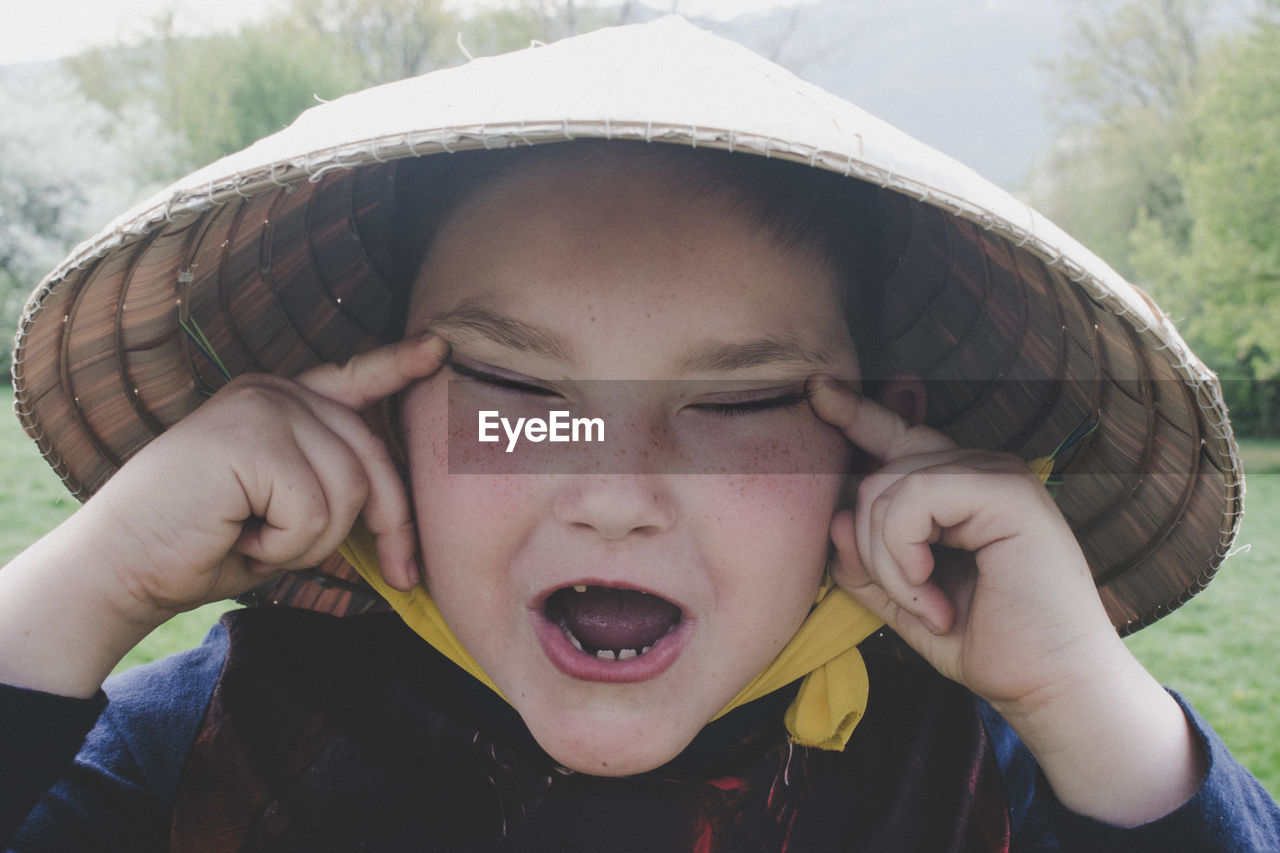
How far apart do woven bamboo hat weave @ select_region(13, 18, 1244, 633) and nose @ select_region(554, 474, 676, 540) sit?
388 millimetres

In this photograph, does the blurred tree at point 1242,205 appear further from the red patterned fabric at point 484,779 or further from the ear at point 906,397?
the red patterned fabric at point 484,779

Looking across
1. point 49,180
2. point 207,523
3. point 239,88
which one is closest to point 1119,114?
point 239,88

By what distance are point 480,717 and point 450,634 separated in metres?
0.15

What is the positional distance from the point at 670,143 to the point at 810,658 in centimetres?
66

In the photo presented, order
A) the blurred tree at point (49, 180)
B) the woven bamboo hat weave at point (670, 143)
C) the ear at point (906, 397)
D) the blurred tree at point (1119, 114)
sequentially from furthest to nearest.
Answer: the blurred tree at point (1119, 114) < the blurred tree at point (49, 180) < the ear at point (906, 397) < the woven bamboo hat weave at point (670, 143)

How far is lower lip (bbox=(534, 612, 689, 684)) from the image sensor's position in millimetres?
1076

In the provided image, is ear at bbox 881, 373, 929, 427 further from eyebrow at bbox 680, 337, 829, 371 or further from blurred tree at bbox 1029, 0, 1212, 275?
blurred tree at bbox 1029, 0, 1212, 275

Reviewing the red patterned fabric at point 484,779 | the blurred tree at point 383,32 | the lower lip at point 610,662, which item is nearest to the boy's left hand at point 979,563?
the red patterned fabric at point 484,779

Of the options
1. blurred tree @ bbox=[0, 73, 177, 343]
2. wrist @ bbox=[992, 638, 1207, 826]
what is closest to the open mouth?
wrist @ bbox=[992, 638, 1207, 826]

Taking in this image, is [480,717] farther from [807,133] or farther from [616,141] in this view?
[807,133]

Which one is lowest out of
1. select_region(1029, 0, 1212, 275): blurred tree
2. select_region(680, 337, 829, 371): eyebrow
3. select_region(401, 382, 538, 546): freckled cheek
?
select_region(1029, 0, 1212, 275): blurred tree

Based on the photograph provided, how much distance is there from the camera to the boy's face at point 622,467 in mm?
1062

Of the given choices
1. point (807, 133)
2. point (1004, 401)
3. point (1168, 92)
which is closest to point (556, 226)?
point (807, 133)

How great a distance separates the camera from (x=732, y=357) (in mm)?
1093
